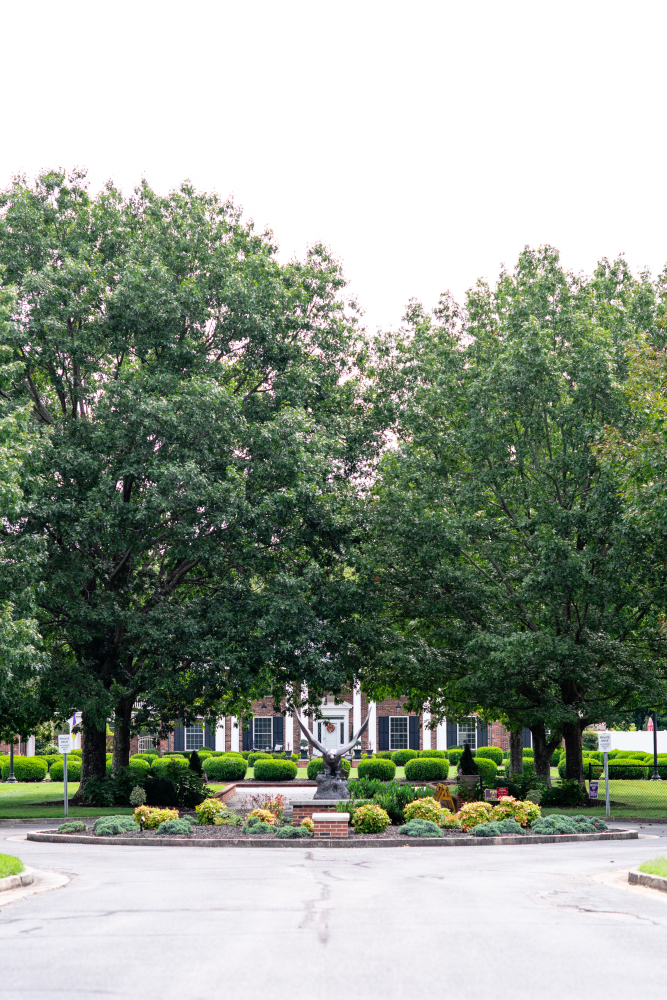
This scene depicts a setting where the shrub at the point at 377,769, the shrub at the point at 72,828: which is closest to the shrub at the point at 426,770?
the shrub at the point at 377,769

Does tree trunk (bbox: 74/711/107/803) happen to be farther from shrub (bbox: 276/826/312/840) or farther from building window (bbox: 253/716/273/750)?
building window (bbox: 253/716/273/750)

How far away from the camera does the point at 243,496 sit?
1064 inches

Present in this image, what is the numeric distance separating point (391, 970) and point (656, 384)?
1833 centimetres

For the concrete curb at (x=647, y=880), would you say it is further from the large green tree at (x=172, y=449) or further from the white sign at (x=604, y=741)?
the large green tree at (x=172, y=449)

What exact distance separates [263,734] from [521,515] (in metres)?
32.9

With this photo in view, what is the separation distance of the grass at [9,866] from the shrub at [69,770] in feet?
93.8

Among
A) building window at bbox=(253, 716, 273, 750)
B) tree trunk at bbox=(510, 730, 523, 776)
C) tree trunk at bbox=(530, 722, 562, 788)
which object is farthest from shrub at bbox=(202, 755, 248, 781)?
tree trunk at bbox=(530, 722, 562, 788)

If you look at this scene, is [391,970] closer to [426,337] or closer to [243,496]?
[243,496]

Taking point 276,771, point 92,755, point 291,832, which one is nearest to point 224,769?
point 276,771

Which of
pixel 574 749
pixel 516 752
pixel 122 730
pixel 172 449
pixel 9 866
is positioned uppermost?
pixel 172 449

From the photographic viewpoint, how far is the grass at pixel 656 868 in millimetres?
13473

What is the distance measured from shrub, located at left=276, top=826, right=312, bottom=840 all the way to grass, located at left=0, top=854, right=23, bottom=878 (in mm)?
6681

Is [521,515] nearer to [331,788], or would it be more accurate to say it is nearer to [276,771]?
[331,788]

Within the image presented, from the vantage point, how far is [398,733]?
5928 cm
